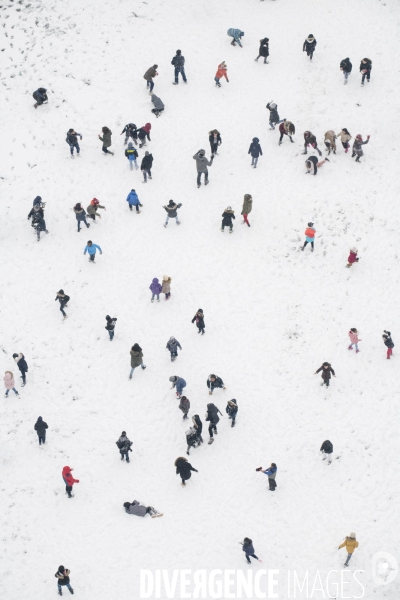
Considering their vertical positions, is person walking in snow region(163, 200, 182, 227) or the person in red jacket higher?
person walking in snow region(163, 200, 182, 227)

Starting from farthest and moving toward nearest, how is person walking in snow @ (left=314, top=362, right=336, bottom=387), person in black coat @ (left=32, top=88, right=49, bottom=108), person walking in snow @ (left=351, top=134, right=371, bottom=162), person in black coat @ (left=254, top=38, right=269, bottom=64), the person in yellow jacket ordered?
person in black coat @ (left=254, top=38, right=269, bottom=64), person in black coat @ (left=32, top=88, right=49, bottom=108), person walking in snow @ (left=351, top=134, right=371, bottom=162), person walking in snow @ (left=314, top=362, right=336, bottom=387), the person in yellow jacket

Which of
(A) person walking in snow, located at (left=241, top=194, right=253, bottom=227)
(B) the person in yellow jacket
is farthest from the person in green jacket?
(B) the person in yellow jacket

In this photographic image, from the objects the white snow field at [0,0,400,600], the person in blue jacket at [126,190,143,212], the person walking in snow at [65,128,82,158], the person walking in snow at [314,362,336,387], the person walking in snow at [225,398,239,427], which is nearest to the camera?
the white snow field at [0,0,400,600]

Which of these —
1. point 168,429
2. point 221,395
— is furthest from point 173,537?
point 221,395

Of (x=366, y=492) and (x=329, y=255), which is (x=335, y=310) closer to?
(x=329, y=255)

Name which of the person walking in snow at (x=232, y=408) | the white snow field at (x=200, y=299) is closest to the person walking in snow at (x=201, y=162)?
the white snow field at (x=200, y=299)

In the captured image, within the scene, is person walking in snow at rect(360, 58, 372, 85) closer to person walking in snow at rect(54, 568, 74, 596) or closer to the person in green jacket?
the person in green jacket

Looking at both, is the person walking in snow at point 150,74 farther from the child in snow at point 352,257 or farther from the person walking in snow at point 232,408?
the person walking in snow at point 232,408
